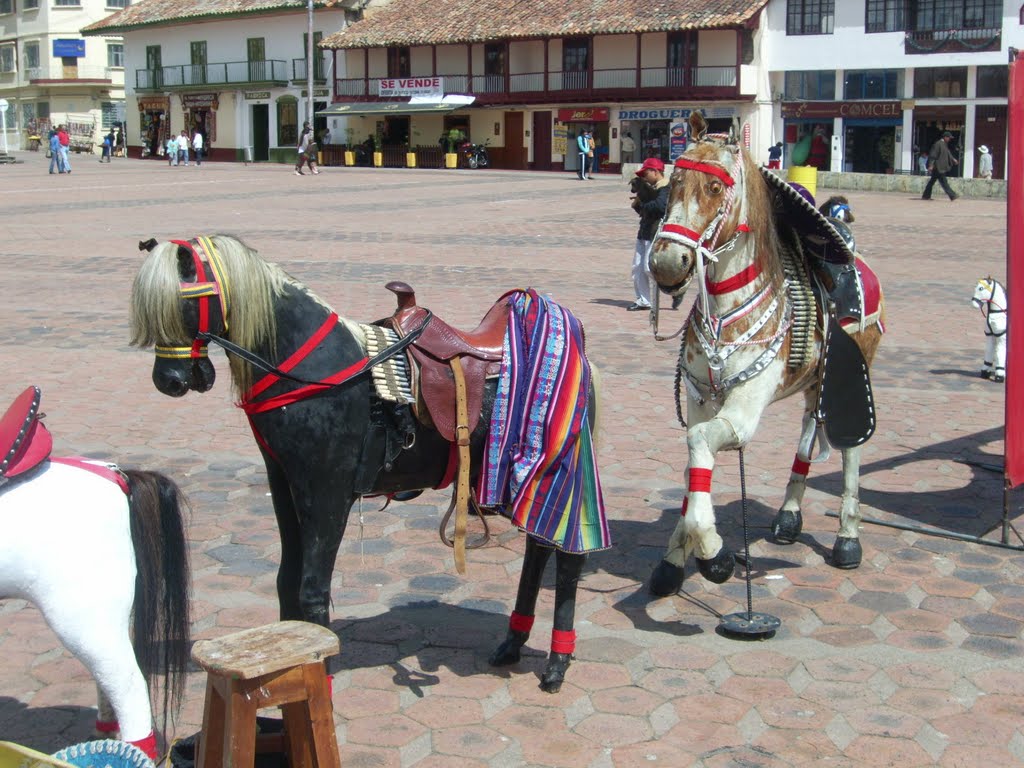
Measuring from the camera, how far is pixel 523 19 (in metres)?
49.9

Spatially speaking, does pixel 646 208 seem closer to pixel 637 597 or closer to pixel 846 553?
pixel 846 553

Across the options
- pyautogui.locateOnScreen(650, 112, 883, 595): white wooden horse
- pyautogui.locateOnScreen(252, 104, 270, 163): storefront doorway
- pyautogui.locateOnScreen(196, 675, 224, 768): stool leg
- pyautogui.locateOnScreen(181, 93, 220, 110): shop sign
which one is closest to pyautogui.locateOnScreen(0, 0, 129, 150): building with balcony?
pyautogui.locateOnScreen(181, 93, 220, 110): shop sign

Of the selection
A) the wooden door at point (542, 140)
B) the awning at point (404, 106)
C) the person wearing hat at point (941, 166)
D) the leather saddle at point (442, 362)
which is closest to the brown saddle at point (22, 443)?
the leather saddle at point (442, 362)

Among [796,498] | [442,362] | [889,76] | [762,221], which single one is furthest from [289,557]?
[889,76]

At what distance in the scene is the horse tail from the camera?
360 centimetres

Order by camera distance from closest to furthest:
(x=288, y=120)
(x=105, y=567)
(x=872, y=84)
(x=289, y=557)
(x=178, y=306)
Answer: (x=105, y=567), (x=178, y=306), (x=289, y=557), (x=872, y=84), (x=288, y=120)

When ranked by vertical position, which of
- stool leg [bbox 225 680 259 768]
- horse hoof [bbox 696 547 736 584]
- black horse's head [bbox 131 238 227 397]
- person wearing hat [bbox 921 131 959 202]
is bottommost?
horse hoof [bbox 696 547 736 584]

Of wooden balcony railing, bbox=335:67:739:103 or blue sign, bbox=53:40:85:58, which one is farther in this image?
blue sign, bbox=53:40:85:58

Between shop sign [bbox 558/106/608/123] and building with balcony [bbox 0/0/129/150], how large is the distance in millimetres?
31118

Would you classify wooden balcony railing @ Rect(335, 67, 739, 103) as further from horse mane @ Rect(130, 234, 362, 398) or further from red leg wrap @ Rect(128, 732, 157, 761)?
red leg wrap @ Rect(128, 732, 157, 761)

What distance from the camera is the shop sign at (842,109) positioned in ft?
142

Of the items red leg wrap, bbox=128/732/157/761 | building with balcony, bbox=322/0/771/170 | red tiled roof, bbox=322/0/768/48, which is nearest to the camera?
red leg wrap, bbox=128/732/157/761

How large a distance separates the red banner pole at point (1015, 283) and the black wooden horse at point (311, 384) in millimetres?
2550

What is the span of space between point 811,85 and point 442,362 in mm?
44232
